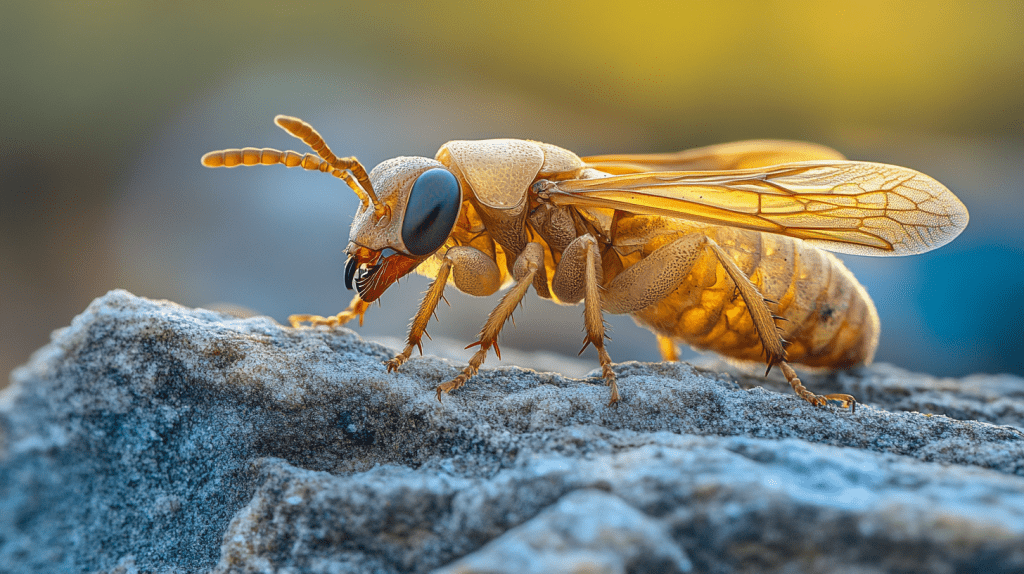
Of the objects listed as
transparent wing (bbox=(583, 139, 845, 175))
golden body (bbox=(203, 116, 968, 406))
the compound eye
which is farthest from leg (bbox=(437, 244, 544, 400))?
transparent wing (bbox=(583, 139, 845, 175))

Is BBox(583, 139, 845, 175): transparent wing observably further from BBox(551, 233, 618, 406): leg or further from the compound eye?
the compound eye

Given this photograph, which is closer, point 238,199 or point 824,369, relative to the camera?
point 824,369

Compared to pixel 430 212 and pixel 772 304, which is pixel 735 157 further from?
pixel 430 212

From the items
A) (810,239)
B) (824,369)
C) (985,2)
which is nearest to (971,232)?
(985,2)

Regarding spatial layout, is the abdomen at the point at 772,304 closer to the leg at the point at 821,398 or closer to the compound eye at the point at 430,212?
the leg at the point at 821,398

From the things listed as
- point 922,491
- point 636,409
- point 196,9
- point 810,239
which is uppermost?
point 196,9

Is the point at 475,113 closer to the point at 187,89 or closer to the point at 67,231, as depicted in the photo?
the point at 187,89

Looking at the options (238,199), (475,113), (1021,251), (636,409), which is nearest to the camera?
(636,409)
